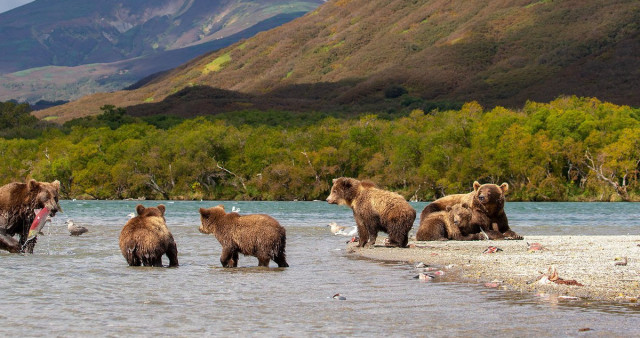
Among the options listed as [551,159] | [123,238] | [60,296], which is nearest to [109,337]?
[60,296]

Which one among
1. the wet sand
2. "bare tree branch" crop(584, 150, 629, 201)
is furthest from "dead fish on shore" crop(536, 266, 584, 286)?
"bare tree branch" crop(584, 150, 629, 201)

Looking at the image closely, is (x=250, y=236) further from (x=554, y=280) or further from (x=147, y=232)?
(x=554, y=280)

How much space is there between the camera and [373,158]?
10012cm

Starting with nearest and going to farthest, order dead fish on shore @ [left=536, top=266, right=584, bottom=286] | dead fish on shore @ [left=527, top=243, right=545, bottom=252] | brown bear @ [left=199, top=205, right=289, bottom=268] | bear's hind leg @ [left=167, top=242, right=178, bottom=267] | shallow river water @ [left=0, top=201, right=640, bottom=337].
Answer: shallow river water @ [left=0, top=201, right=640, bottom=337] → dead fish on shore @ [left=536, top=266, right=584, bottom=286] → brown bear @ [left=199, top=205, right=289, bottom=268] → bear's hind leg @ [left=167, top=242, right=178, bottom=267] → dead fish on shore @ [left=527, top=243, right=545, bottom=252]

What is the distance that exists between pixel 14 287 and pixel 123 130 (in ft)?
386

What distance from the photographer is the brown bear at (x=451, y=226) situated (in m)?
23.6

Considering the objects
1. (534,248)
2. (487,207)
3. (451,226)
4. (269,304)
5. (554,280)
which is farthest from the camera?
(451,226)

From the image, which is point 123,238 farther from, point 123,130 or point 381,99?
point 381,99

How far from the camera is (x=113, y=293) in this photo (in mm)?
14148

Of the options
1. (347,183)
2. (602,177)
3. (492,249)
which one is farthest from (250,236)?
(602,177)

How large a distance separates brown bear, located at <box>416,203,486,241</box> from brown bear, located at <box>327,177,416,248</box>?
264 centimetres

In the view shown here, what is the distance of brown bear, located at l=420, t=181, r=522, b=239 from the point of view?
22.4 metres

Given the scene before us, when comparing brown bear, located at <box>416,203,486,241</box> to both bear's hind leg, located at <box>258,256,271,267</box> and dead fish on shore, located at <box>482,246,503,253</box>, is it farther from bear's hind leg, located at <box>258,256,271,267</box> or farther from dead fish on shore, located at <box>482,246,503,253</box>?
bear's hind leg, located at <box>258,256,271,267</box>

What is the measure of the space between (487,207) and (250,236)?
325 inches
